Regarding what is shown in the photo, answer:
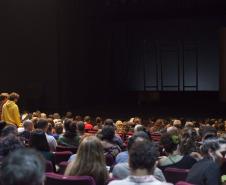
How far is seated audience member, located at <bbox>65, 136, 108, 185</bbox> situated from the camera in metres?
4.30

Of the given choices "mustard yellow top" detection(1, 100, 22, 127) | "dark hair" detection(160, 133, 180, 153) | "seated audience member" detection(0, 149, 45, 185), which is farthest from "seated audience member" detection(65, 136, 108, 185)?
"mustard yellow top" detection(1, 100, 22, 127)

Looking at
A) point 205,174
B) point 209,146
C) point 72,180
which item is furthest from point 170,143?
point 72,180

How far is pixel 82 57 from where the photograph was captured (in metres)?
20.5

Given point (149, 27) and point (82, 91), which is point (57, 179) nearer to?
point (82, 91)

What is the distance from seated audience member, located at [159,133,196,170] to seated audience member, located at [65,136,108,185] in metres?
0.93

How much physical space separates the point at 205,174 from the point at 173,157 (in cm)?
91

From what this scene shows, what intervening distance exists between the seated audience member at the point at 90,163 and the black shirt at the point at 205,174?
760mm

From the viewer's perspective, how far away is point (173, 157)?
519cm

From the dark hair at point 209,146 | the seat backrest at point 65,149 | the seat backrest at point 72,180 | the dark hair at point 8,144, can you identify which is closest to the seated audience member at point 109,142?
the seat backrest at point 65,149

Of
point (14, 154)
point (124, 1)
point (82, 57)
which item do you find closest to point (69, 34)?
point (82, 57)

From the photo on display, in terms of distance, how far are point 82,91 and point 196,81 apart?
6464mm

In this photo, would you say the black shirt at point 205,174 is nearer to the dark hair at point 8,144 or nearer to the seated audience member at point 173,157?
the seated audience member at point 173,157

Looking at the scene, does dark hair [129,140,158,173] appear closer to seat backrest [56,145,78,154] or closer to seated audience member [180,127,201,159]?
seated audience member [180,127,201,159]

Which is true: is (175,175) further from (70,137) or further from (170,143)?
(70,137)
